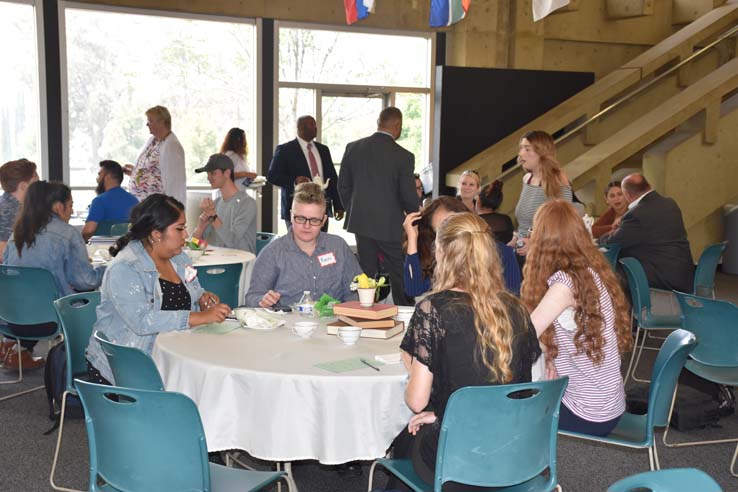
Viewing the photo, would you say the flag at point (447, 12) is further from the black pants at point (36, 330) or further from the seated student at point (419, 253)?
the black pants at point (36, 330)

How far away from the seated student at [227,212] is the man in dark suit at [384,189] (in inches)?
31.7

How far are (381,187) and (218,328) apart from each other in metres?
3.03

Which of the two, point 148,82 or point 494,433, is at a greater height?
point 148,82

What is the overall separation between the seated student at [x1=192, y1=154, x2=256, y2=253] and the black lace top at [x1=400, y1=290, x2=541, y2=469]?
12.1ft

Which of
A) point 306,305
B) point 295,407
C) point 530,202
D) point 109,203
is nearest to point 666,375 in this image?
point 295,407

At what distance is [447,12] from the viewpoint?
23.9 ft

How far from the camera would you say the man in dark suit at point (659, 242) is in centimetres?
589

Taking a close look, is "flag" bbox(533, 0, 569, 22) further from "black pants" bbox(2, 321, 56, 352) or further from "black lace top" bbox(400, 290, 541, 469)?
"black lace top" bbox(400, 290, 541, 469)

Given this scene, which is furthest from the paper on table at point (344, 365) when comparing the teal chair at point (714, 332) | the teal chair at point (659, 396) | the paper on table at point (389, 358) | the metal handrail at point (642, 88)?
the metal handrail at point (642, 88)

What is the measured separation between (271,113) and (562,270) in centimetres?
751

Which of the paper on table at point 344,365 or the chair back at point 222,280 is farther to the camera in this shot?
the chair back at point 222,280

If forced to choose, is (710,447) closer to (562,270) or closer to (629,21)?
(562,270)

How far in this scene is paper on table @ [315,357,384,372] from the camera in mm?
2826

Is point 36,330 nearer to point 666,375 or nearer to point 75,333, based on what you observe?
point 75,333
